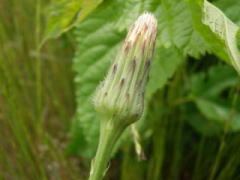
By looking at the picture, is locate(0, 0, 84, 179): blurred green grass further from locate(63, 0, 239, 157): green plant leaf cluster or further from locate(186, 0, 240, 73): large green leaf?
locate(186, 0, 240, 73): large green leaf

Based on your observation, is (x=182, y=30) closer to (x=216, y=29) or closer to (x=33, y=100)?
(x=216, y=29)

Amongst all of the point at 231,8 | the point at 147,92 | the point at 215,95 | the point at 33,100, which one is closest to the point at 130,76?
the point at 231,8

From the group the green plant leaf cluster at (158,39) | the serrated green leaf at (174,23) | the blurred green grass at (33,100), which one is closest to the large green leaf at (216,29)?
the green plant leaf cluster at (158,39)

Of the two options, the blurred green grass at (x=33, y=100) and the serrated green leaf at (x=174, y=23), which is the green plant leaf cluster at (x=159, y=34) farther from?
the blurred green grass at (x=33, y=100)

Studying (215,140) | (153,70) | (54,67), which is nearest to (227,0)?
(153,70)

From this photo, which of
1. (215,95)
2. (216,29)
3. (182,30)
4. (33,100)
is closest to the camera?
(216,29)
